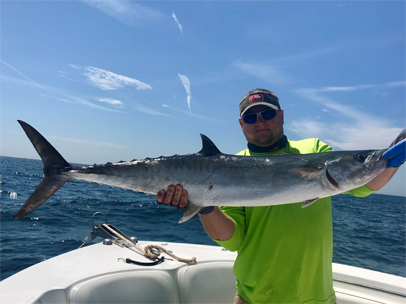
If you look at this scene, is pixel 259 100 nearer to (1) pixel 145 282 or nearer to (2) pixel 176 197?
(2) pixel 176 197

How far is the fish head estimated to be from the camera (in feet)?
7.09

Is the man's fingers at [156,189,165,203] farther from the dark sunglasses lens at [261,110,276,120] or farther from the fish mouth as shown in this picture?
the fish mouth

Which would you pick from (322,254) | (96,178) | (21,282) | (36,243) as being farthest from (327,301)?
(36,243)

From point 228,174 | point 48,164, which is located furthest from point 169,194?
point 48,164

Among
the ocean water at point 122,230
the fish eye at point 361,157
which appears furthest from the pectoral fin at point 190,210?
the ocean water at point 122,230

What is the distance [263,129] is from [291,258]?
1315 mm

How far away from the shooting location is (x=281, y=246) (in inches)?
90.4

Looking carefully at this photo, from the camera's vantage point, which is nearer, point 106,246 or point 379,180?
point 379,180

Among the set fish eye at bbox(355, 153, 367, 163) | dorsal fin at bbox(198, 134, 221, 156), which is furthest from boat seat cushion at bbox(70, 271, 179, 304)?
fish eye at bbox(355, 153, 367, 163)

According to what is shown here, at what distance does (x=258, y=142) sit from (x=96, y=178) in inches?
71.9

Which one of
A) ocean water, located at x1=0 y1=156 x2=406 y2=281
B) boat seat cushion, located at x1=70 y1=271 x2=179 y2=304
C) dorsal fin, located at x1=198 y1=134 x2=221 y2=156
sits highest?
dorsal fin, located at x1=198 y1=134 x2=221 y2=156

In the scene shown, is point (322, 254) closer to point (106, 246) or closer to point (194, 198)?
point (194, 198)

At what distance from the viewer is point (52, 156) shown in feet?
8.92

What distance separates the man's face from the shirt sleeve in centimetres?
80
